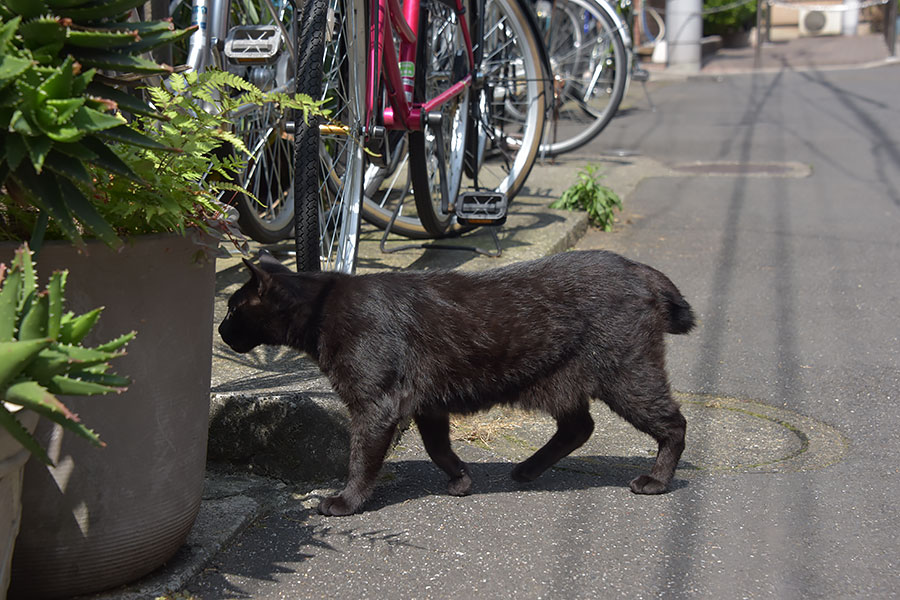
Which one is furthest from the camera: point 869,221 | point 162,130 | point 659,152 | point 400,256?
point 659,152

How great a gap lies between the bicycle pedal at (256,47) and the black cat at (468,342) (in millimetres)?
843

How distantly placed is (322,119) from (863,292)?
10.1ft

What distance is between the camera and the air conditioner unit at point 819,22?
2809cm

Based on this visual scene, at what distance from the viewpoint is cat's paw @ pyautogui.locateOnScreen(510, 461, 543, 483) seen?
3301 mm

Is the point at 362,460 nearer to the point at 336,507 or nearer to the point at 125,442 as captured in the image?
the point at 336,507

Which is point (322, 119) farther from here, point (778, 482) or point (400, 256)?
point (778, 482)

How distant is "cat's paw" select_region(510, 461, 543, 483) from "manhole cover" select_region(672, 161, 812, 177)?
5.90m

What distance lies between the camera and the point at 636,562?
8.92 ft

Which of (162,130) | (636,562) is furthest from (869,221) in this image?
A: (162,130)

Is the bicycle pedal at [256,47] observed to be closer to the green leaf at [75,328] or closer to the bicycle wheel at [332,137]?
the bicycle wheel at [332,137]

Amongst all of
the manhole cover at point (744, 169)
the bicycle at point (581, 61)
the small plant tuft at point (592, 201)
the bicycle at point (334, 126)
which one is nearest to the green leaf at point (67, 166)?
the bicycle at point (334, 126)

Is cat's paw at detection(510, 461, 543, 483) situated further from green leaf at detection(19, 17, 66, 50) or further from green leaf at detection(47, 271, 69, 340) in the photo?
green leaf at detection(19, 17, 66, 50)

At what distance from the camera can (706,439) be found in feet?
11.8

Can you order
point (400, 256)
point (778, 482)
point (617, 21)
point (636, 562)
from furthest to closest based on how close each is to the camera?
point (617, 21) → point (400, 256) → point (778, 482) → point (636, 562)
